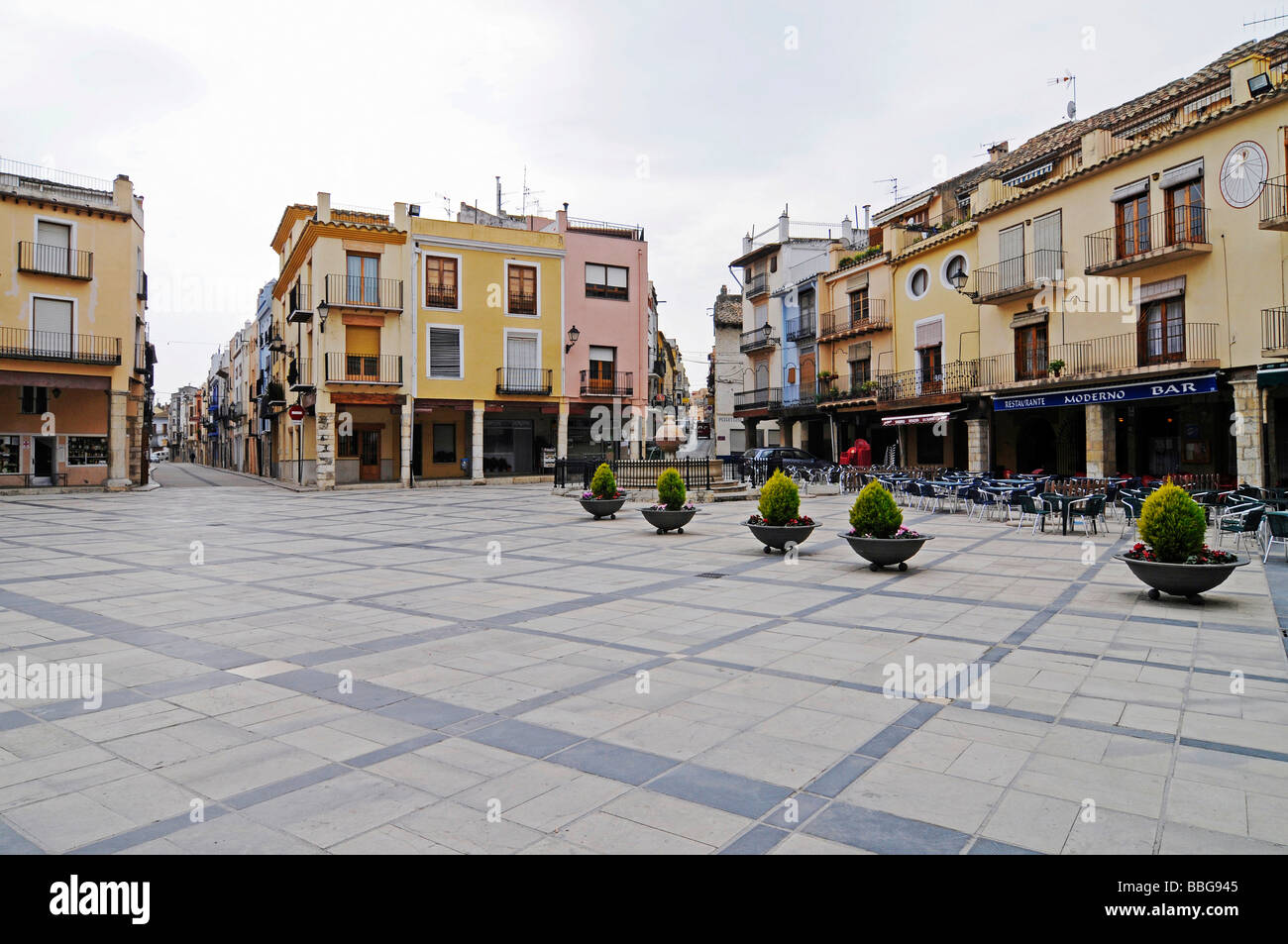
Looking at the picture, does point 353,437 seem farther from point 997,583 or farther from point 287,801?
point 287,801

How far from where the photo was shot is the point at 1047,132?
28672 millimetres

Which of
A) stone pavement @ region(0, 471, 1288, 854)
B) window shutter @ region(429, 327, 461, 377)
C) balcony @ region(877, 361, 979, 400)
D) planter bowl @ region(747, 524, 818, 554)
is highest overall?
window shutter @ region(429, 327, 461, 377)

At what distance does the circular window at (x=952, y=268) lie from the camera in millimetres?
27728

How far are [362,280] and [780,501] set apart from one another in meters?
25.0

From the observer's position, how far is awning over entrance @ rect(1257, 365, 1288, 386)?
53.7 feet

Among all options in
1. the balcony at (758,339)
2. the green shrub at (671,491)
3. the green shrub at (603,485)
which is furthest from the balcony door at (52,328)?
the balcony at (758,339)

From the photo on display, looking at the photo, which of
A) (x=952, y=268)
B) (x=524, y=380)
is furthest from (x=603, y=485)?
(x=952, y=268)

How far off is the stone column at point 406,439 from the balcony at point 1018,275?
70.5ft

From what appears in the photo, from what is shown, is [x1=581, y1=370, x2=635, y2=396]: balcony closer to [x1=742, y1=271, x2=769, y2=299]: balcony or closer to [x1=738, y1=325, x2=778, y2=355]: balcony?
[x1=738, y1=325, x2=778, y2=355]: balcony

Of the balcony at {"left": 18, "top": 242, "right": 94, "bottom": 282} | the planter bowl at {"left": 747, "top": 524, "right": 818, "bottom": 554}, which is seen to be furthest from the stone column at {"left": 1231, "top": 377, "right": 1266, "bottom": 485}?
the balcony at {"left": 18, "top": 242, "right": 94, "bottom": 282}

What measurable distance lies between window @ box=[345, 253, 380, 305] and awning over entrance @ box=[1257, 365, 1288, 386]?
28280mm

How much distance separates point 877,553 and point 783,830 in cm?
696
